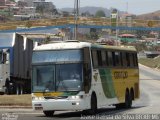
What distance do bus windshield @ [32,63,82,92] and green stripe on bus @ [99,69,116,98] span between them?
7.97ft

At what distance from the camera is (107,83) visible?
27016 mm

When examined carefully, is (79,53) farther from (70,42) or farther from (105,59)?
(105,59)

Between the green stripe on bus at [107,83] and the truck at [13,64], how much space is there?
1168 cm

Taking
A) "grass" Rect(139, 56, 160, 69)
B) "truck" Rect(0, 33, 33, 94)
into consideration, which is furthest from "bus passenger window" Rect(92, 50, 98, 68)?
"grass" Rect(139, 56, 160, 69)

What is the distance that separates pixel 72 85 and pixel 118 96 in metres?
5.38

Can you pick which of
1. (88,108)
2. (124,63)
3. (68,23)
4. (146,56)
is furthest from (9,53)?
(146,56)

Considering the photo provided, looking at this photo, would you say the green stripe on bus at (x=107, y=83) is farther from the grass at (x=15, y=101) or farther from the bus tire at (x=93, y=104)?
the grass at (x=15, y=101)

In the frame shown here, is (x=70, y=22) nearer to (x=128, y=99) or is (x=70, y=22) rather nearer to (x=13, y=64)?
(x=13, y=64)

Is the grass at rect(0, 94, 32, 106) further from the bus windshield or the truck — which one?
the bus windshield

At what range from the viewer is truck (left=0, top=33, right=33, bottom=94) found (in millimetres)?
38219

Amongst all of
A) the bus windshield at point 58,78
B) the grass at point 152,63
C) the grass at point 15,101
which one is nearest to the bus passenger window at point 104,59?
the bus windshield at point 58,78

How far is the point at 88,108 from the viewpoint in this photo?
23.8 m

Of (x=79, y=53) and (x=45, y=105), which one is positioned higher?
(x=79, y=53)

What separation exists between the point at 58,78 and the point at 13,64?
A: 607 inches
